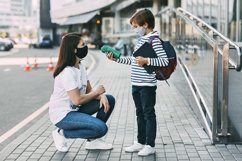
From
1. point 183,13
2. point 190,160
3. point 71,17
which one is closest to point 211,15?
point 183,13

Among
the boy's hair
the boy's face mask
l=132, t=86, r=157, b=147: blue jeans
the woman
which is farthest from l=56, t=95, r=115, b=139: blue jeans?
the boy's hair

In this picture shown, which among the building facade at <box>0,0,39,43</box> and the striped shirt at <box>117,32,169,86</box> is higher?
the building facade at <box>0,0,39,43</box>

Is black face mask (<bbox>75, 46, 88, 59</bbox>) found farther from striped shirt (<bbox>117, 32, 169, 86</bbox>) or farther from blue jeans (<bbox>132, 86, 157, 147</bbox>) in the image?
blue jeans (<bbox>132, 86, 157, 147</bbox>)

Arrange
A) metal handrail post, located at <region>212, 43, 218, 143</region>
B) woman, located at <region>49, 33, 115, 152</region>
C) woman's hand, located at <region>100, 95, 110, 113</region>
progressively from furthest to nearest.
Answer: metal handrail post, located at <region>212, 43, 218, 143</region>
woman's hand, located at <region>100, 95, 110, 113</region>
woman, located at <region>49, 33, 115, 152</region>

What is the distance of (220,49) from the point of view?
636cm

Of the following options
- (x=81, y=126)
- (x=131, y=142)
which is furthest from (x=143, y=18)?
(x=131, y=142)

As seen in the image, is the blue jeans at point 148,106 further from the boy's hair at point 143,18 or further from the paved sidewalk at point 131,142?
the boy's hair at point 143,18

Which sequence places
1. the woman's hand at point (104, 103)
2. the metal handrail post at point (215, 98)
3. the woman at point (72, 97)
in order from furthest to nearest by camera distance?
the metal handrail post at point (215, 98) < the woman's hand at point (104, 103) < the woman at point (72, 97)

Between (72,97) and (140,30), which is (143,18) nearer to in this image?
(140,30)

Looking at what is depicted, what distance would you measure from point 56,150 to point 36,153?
10.1 inches

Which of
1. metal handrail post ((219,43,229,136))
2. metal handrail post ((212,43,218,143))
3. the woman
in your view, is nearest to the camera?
the woman

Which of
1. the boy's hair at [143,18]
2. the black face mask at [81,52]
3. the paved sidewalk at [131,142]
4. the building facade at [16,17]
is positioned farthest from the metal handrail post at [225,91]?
the building facade at [16,17]

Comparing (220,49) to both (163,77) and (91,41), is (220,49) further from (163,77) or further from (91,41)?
(91,41)

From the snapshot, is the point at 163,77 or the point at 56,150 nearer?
the point at 163,77
